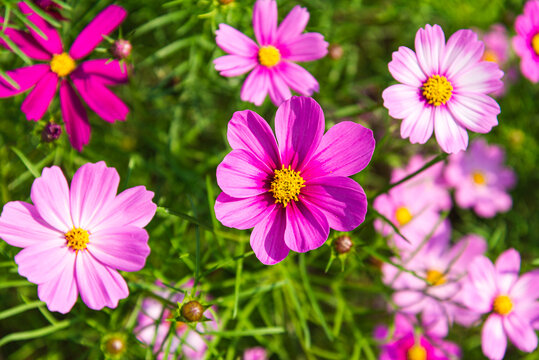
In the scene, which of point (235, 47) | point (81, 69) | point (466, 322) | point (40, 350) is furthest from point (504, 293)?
point (40, 350)

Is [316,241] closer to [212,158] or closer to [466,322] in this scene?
[212,158]

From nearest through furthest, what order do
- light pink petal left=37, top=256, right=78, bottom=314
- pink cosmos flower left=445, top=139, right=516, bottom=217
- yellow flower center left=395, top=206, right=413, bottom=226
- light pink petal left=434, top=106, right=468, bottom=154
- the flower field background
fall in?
light pink petal left=37, top=256, right=78, bottom=314 < light pink petal left=434, top=106, right=468, bottom=154 < the flower field background < yellow flower center left=395, top=206, right=413, bottom=226 < pink cosmos flower left=445, top=139, right=516, bottom=217

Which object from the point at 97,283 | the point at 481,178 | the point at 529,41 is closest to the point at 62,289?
the point at 97,283

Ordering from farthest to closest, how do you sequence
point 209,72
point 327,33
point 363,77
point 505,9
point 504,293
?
point 363,77, point 505,9, point 327,33, point 209,72, point 504,293

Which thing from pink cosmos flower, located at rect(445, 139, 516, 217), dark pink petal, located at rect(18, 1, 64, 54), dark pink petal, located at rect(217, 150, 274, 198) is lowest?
dark pink petal, located at rect(217, 150, 274, 198)

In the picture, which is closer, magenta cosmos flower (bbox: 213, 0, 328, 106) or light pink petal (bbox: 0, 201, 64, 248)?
light pink petal (bbox: 0, 201, 64, 248)

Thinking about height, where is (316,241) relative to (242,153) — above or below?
below

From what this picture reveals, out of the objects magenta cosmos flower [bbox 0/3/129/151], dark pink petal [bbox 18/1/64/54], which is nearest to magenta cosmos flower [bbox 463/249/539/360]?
magenta cosmos flower [bbox 0/3/129/151]

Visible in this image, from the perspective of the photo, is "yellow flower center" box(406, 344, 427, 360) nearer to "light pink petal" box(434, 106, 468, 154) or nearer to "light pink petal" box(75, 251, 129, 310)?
"light pink petal" box(434, 106, 468, 154)
